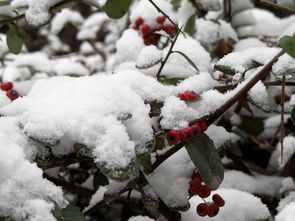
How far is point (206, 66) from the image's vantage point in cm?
122

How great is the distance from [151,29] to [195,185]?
664 mm

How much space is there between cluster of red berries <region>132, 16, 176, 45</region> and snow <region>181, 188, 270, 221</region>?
1.99 ft

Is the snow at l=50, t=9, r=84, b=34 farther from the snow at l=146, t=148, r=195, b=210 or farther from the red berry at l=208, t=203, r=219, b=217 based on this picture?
the red berry at l=208, t=203, r=219, b=217

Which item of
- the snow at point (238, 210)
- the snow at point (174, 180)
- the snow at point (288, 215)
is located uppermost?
the snow at point (288, 215)

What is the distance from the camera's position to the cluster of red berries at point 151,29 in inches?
56.0

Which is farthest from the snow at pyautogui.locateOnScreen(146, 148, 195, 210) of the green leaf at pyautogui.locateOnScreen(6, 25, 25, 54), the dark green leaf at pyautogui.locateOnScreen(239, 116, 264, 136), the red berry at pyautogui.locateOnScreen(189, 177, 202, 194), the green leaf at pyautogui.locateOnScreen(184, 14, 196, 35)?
the green leaf at pyautogui.locateOnScreen(184, 14, 196, 35)

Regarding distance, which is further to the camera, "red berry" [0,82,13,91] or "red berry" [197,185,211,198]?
"red berry" [0,82,13,91]

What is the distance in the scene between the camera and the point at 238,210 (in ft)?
3.36

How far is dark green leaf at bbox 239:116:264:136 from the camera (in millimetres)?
1485

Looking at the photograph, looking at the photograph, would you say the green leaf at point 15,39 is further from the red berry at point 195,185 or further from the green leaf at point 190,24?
the red berry at point 195,185

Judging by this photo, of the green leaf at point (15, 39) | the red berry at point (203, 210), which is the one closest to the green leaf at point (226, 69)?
the red berry at point (203, 210)

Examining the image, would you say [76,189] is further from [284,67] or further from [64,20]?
[64,20]

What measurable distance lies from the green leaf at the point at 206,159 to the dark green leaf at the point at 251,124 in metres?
0.61

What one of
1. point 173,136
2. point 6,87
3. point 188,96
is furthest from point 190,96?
point 6,87
